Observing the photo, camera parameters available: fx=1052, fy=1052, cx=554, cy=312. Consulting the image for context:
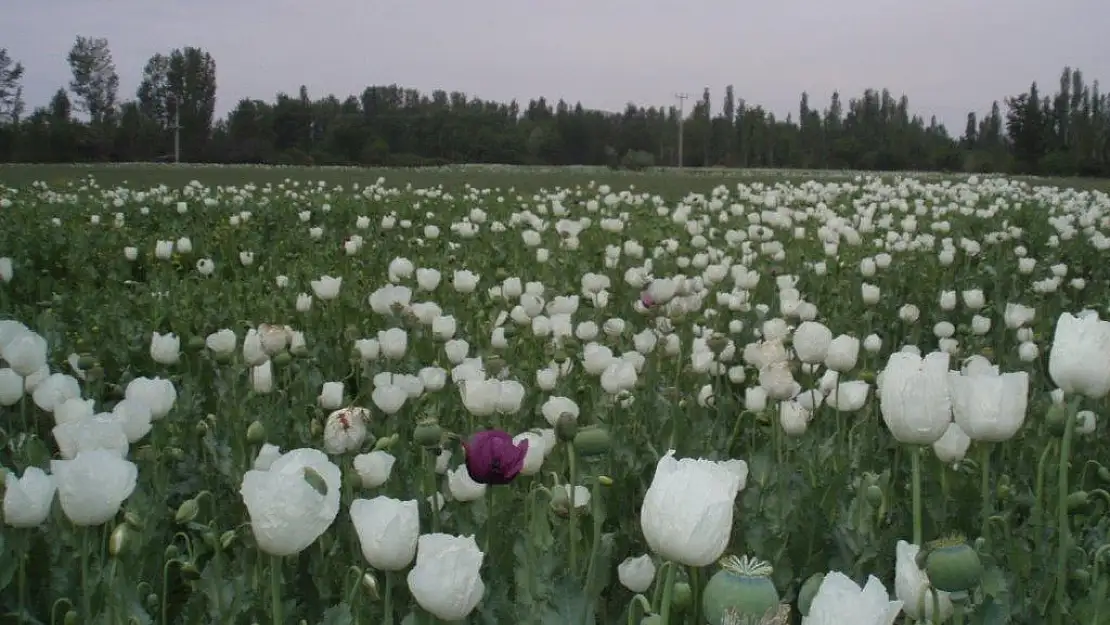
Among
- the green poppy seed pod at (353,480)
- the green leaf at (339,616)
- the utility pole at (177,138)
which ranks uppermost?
the utility pole at (177,138)

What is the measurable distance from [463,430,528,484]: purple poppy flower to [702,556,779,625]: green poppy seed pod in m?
0.81

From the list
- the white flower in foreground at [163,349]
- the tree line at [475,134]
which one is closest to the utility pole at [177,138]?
the tree line at [475,134]

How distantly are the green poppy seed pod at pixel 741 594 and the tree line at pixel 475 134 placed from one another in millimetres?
50750

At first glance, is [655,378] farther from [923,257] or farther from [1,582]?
[923,257]

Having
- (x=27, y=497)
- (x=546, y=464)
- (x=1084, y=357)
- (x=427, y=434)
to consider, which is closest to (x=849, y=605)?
(x=1084, y=357)

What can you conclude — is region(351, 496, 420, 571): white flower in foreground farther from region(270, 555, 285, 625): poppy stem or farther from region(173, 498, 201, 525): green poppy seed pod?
region(173, 498, 201, 525): green poppy seed pod

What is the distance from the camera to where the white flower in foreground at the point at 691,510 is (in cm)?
135

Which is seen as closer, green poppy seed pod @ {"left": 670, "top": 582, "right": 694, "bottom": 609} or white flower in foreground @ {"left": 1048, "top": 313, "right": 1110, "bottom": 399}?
green poppy seed pod @ {"left": 670, "top": 582, "right": 694, "bottom": 609}

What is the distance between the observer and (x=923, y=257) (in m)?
8.15

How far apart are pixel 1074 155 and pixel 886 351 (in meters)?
53.8

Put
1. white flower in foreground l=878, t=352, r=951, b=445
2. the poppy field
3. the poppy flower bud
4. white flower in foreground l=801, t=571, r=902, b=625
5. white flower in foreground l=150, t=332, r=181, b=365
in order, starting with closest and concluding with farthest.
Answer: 1. white flower in foreground l=801, t=571, r=902, b=625
2. the poppy field
3. white flower in foreground l=878, t=352, r=951, b=445
4. the poppy flower bud
5. white flower in foreground l=150, t=332, r=181, b=365

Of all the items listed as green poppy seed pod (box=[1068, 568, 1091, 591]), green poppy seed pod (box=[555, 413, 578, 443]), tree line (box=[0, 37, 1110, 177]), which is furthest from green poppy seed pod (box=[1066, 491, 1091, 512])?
tree line (box=[0, 37, 1110, 177])

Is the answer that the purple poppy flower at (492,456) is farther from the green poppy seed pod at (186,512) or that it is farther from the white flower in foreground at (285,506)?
the green poppy seed pod at (186,512)

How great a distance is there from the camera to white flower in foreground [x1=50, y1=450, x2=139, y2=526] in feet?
6.32
